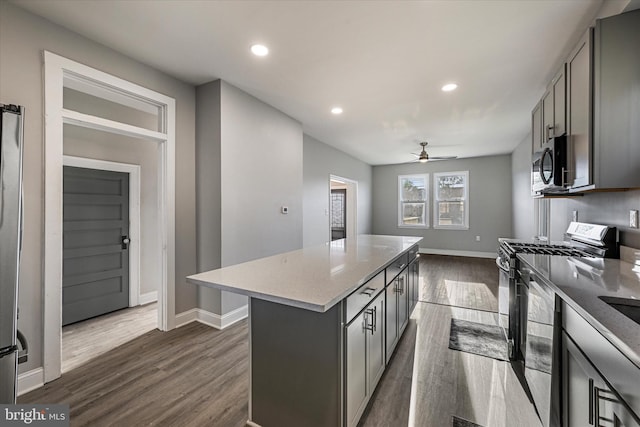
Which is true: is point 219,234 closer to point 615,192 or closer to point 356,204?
point 615,192

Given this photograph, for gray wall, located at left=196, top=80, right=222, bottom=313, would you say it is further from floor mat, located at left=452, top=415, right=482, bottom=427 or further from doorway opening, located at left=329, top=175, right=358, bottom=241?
doorway opening, located at left=329, top=175, right=358, bottom=241

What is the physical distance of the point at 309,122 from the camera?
14.7 ft

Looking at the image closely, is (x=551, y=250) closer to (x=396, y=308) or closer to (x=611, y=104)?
(x=611, y=104)

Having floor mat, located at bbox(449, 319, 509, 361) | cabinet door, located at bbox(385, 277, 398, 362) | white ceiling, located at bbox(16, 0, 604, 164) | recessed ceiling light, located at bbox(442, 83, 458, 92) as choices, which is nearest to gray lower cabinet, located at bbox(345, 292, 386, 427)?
cabinet door, located at bbox(385, 277, 398, 362)

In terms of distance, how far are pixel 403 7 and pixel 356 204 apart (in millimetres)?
5832

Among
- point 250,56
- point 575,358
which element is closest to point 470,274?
point 575,358

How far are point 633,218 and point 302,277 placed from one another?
214 centimetres

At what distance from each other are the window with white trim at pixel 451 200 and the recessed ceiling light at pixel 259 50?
664 cm

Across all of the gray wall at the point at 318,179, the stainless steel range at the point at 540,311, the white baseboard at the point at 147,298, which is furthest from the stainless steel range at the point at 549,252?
the white baseboard at the point at 147,298

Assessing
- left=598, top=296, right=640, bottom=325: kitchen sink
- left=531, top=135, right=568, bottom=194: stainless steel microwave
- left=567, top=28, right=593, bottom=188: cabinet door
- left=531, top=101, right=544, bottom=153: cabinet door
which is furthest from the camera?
left=531, top=101, right=544, bottom=153: cabinet door

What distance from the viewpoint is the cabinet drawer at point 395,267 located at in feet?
7.09

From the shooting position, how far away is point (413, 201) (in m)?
8.23

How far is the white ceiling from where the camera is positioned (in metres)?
1.95

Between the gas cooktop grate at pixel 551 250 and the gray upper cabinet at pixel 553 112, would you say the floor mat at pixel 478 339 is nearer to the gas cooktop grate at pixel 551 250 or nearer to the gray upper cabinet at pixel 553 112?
the gas cooktop grate at pixel 551 250
